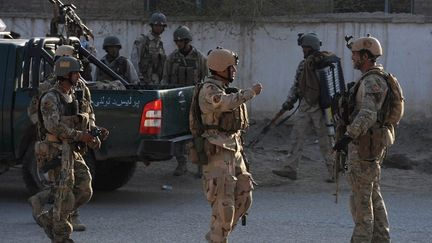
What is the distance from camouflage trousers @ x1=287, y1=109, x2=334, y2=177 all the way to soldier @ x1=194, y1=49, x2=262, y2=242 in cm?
461

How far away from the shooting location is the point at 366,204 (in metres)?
7.87

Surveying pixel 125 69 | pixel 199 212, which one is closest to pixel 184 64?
pixel 125 69

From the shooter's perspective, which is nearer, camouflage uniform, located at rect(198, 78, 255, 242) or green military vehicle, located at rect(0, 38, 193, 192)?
camouflage uniform, located at rect(198, 78, 255, 242)

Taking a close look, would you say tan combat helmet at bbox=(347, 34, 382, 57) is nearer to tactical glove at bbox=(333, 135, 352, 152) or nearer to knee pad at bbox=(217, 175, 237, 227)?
tactical glove at bbox=(333, 135, 352, 152)

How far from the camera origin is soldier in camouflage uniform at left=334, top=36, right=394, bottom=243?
7.82 metres

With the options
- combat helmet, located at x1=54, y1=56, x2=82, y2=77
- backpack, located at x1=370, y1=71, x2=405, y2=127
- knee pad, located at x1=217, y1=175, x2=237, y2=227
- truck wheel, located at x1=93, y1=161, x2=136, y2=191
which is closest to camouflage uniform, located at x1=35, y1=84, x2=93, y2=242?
combat helmet, located at x1=54, y1=56, x2=82, y2=77

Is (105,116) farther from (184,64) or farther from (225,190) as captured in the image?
(225,190)

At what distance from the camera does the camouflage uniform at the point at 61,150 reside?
26.8ft

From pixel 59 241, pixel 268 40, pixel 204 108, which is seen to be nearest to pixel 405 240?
pixel 204 108

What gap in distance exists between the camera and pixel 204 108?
25.2 ft

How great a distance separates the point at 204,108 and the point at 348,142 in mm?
1144

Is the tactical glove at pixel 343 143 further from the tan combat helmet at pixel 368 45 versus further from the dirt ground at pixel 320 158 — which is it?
the dirt ground at pixel 320 158

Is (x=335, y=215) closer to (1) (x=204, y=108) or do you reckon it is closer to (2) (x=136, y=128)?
(2) (x=136, y=128)

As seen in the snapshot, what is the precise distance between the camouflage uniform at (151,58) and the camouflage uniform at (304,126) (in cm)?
199
